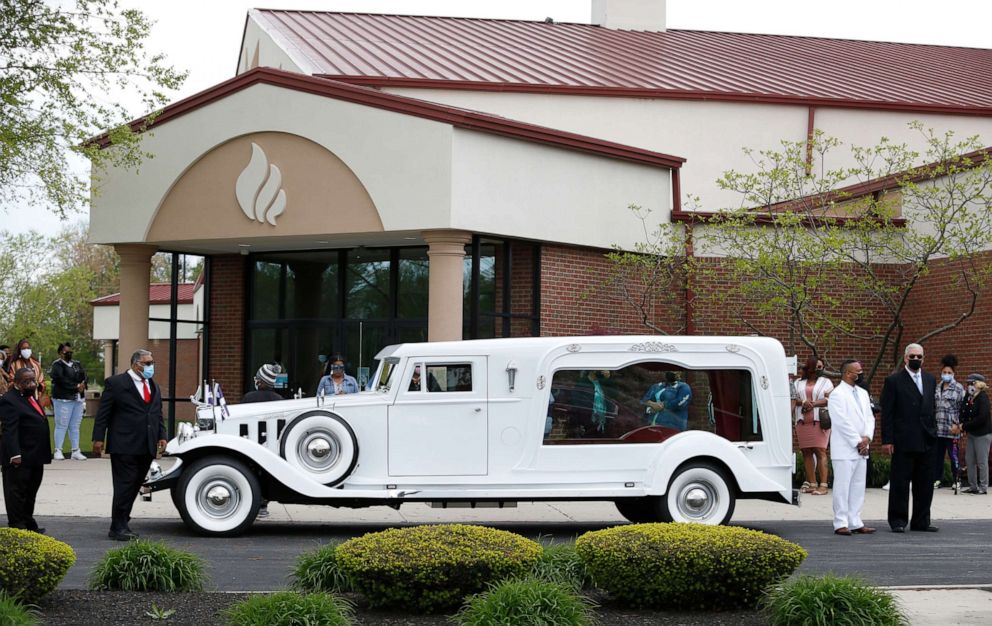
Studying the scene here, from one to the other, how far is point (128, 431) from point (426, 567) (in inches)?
222

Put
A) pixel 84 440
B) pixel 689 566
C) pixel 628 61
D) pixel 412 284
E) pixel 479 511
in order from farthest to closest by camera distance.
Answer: pixel 84 440
pixel 628 61
pixel 412 284
pixel 479 511
pixel 689 566

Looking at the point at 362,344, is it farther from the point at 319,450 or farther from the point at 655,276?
the point at 319,450

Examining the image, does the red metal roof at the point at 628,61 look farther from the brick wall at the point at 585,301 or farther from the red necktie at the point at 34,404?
the red necktie at the point at 34,404

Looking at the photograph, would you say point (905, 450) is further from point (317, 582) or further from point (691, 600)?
point (317, 582)

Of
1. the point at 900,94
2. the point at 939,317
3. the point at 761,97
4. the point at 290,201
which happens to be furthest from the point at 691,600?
the point at 900,94

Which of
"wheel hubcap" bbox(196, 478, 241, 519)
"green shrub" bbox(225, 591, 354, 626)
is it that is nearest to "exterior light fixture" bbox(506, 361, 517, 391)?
"wheel hubcap" bbox(196, 478, 241, 519)

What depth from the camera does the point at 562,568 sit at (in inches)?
338

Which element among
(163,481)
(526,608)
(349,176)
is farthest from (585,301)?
(526,608)

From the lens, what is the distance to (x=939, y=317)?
21172mm

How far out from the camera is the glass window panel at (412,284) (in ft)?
70.6

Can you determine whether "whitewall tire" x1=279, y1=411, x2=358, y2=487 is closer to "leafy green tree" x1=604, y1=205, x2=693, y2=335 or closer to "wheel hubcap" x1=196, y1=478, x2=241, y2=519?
"wheel hubcap" x1=196, y1=478, x2=241, y2=519

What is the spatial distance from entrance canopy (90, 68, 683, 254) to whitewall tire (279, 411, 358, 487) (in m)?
6.78

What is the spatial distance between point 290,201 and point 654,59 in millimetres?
12149

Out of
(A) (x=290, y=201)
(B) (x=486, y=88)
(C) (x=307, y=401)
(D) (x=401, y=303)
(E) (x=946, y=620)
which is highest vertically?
(B) (x=486, y=88)
